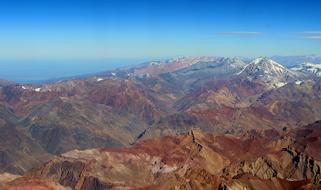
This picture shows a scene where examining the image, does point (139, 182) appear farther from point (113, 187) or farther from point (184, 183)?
point (184, 183)

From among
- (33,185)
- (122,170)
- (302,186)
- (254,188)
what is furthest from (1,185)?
(302,186)

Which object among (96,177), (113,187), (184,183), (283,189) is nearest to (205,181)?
(184,183)

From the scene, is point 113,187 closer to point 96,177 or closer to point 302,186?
point 96,177

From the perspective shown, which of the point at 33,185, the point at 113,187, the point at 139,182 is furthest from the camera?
the point at 139,182

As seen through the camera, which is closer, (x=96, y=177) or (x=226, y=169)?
(x=96, y=177)

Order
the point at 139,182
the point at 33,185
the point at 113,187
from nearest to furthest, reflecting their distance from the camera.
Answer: the point at 33,185
the point at 113,187
the point at 139,182

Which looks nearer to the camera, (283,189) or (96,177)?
(283,189)

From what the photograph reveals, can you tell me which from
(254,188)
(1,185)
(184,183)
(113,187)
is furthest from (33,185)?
(254,188)

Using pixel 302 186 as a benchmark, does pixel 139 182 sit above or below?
below

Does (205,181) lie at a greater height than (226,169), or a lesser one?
greater
